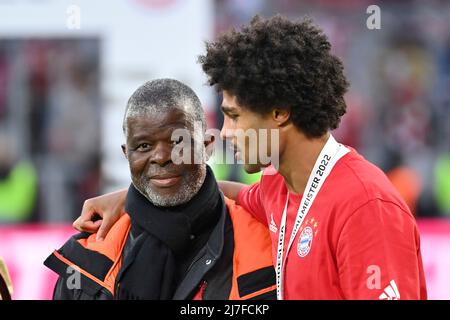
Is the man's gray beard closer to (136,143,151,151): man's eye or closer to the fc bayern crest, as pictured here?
(136,143,151,151): man's eye

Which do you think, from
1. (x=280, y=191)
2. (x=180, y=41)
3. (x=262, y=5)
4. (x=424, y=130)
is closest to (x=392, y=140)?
(x=424, y=130)

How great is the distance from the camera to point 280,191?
3.75 m

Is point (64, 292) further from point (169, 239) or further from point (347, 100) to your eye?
point (347, 100)

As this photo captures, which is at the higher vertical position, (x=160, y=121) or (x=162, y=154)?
(x=160, y=121)

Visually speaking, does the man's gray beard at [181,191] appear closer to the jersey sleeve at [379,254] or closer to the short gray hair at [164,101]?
the short gray hair at [164,101]

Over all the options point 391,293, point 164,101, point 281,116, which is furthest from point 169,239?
point 391,293

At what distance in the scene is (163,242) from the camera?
358cm

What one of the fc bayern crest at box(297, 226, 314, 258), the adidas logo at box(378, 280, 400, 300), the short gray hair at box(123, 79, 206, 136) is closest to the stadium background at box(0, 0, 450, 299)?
the short gray hair at box(123, 79, 206, 136)

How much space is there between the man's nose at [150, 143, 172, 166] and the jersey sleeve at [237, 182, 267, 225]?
1.65ft

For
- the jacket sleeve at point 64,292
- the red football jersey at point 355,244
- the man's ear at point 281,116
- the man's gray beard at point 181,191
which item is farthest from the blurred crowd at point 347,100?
the red football jersey at point 355,244

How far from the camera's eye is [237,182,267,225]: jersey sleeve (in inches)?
150

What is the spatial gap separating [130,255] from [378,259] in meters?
1.06

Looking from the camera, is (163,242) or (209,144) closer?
(163,242)

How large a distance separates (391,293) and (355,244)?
21 cm
